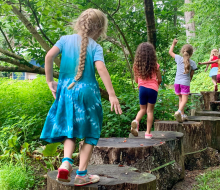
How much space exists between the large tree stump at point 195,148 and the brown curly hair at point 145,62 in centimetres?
122

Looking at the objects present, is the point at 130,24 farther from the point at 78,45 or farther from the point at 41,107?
the point at 78,45

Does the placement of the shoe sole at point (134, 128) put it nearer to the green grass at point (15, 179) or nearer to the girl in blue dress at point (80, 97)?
the green grass at point (15, 179)

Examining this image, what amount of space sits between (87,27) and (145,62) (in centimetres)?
205

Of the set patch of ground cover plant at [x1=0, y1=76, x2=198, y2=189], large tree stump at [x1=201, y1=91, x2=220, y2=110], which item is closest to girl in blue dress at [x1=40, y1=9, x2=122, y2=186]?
patch of ground cover plant at [x1=0, y1=76, x2=198, y2=189]

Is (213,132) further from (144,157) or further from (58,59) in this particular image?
(58,59)

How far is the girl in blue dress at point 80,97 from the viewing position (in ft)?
7.38

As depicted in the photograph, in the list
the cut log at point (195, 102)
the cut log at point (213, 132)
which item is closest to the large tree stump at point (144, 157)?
the cut log at point (213, 132)

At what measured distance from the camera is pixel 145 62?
426 cm

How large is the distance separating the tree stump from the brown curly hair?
187 cm

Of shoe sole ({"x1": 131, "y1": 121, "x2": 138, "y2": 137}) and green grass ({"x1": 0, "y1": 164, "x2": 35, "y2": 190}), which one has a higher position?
shoe sole ({"x1": 131, "y1": 121, "x2": 138, "y2": 137})

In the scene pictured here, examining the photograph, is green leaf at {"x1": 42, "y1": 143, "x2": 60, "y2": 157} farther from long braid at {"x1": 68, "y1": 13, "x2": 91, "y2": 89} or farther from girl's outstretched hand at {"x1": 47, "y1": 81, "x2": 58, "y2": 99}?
long braid at {"x1": 68, "y1": 13, "x2": 91, "y2": 89}

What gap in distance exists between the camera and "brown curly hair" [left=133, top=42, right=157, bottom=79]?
13.9ft

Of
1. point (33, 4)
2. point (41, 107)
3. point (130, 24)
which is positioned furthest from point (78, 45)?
point (130, 24)

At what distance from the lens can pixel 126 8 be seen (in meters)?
7.29
